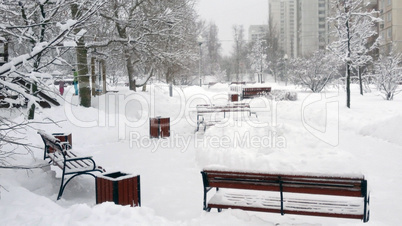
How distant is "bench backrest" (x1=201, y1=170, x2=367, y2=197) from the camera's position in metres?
5.13

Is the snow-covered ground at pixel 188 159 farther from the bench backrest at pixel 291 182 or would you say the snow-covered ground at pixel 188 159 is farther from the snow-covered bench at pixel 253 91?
the snow-covered bench at pixel 253 91

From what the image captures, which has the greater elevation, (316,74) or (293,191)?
(316,74)

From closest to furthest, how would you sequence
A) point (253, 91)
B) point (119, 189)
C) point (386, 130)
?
point (119, 189), point (386, 130), point (253, 91)

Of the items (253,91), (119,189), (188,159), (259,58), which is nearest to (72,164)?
(119,189)

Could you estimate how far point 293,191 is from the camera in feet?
17.7

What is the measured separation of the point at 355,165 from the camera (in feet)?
30.9

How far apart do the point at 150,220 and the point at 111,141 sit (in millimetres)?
8974

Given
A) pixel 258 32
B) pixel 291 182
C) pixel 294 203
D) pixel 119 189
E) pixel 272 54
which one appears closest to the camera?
pixel 291 182

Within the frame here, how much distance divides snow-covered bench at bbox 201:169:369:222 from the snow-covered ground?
17cm

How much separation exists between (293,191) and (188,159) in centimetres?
528

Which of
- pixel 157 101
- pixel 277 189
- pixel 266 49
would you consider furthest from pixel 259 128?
pixel 266 49

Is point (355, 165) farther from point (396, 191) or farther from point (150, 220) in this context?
point (150, 220)

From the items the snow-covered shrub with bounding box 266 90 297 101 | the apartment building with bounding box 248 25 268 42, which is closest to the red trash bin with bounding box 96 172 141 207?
the snow-covered shrub with bounding box 266 90 297 101

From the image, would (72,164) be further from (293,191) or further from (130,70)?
(130,70)
